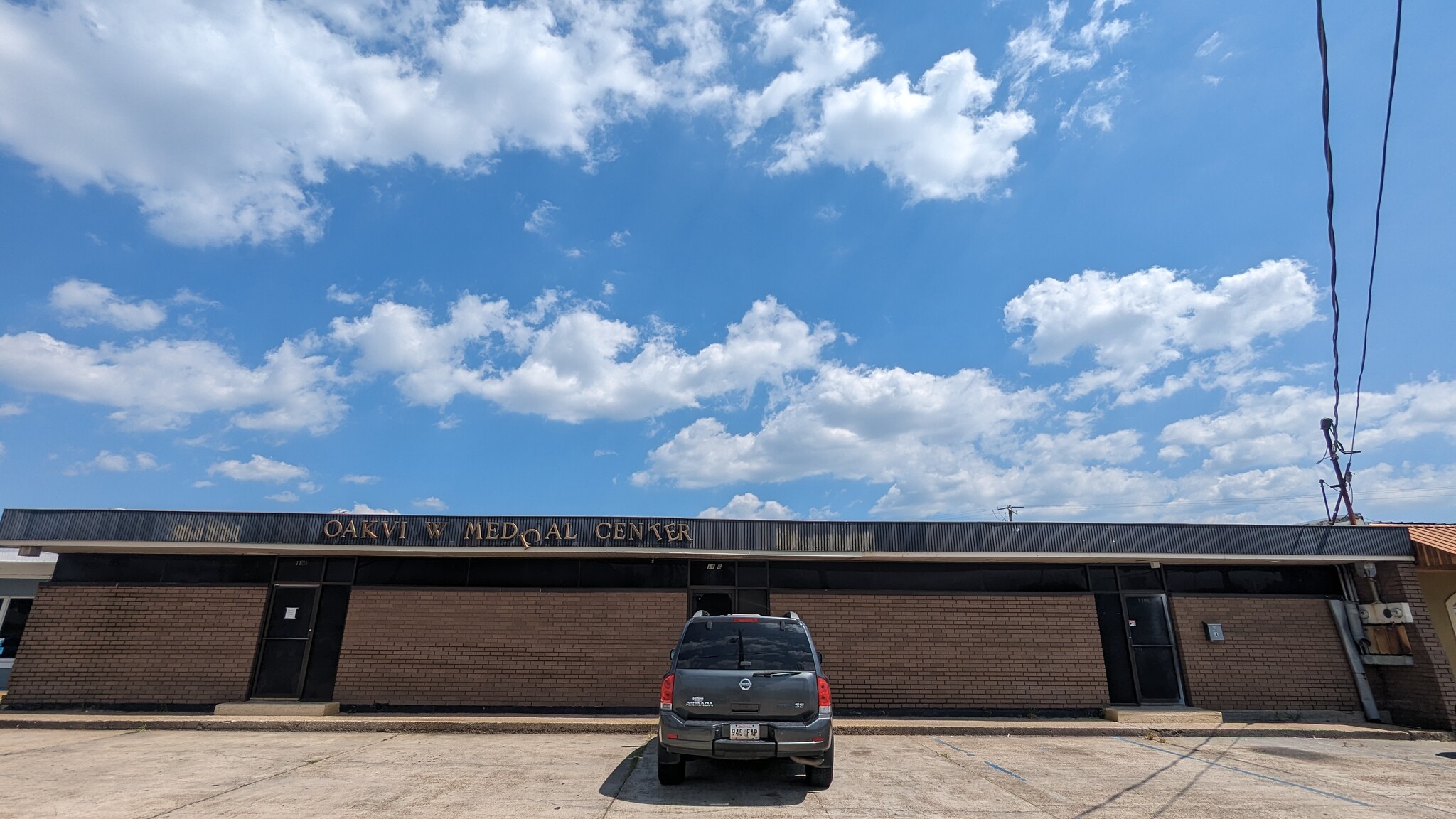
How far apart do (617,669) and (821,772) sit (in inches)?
238

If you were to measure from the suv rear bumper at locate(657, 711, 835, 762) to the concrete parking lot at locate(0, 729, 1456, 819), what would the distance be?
46 centimetres

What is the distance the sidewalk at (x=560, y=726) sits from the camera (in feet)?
36.8

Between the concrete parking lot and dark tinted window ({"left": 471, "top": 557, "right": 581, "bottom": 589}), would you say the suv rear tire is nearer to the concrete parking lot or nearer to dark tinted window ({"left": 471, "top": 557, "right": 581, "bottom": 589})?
the concrete parking lot

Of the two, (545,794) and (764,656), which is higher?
(764,656)

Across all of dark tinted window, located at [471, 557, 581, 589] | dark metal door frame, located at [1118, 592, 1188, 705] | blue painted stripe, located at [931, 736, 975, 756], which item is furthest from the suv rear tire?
dark metal door frame, located at [1118, 592, 1188, 705]

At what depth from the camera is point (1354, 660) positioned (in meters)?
13.0

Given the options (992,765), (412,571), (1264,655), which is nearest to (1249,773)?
(992,765)

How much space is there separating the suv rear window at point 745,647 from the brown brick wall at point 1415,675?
12.5m

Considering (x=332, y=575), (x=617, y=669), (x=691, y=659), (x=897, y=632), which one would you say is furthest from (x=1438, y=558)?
(x=332, y=575)

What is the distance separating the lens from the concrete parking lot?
6743 mm

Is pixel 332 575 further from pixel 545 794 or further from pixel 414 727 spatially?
pixel 545 794

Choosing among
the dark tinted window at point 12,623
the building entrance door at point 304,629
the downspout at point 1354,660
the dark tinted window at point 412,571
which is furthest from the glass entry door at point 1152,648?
the dark tinted window at point 12,623

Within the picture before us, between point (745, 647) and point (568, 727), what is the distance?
5.26 metres

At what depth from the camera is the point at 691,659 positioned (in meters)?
7.53
